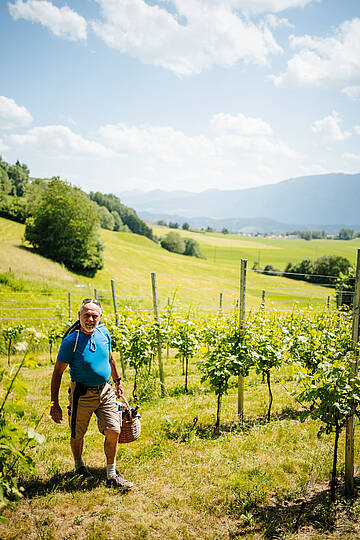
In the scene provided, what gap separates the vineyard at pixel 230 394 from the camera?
11.2 feet

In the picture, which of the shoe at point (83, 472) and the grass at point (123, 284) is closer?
the shoe at point (83, 472)

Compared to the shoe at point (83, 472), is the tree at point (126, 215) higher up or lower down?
higher up

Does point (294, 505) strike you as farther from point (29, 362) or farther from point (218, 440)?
point (29, 362)

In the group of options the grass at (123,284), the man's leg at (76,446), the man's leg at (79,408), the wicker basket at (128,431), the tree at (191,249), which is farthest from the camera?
the tree at (191,249)

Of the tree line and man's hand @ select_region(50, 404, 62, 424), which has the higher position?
the tree line

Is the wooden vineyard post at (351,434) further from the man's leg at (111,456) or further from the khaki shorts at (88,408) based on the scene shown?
the khaki shorts at (88,408)

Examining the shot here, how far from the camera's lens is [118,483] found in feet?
12.6

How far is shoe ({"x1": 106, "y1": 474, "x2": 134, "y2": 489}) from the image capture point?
3.82 metres

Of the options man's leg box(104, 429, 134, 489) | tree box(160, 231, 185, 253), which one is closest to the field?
man's leg box(104, 429, 134, 489)

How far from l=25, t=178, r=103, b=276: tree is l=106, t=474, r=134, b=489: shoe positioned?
34.0m

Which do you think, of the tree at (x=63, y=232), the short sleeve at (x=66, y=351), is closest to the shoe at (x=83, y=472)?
the short sleeve at (x=66, y=351)

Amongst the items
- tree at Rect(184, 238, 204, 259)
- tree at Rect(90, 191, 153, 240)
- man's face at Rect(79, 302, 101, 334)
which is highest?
tree at Rect(90, 191, 153, 240)

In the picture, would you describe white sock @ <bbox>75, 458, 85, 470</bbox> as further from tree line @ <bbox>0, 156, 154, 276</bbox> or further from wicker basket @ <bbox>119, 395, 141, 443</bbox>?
tree line @ <bbox>0, 156, 154, 276</bbox>

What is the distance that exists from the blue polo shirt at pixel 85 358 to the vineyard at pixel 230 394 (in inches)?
17.9
